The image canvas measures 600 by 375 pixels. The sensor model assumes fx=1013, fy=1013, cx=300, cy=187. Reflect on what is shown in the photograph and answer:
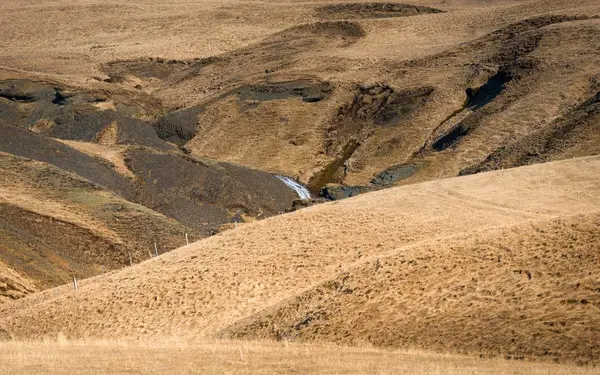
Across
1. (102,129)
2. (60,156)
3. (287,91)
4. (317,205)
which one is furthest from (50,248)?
(287,91)

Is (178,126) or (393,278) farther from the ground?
(393,278)

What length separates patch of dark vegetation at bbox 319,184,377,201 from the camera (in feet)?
184

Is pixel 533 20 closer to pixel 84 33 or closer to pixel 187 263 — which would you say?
pixel 187 263

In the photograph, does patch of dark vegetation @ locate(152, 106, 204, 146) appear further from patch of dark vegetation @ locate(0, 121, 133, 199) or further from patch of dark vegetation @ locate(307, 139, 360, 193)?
patch of dark vegetation @ locate(0, 121, 133, 199)

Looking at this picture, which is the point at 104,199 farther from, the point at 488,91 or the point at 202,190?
the point at 488,91

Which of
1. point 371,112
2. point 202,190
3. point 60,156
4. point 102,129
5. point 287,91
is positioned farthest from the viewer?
point 287,91

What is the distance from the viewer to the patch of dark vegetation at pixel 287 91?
78.6 meters

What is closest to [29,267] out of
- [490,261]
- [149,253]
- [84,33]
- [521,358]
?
[149,253]

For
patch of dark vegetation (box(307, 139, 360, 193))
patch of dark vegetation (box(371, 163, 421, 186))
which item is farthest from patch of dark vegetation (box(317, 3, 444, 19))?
patch of dark vegetation (box(371, 163, 421, 186))

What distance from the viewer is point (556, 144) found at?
177ft

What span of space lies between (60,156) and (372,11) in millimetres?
80996

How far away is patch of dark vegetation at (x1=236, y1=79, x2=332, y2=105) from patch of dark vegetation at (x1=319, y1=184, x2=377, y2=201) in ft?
66.9

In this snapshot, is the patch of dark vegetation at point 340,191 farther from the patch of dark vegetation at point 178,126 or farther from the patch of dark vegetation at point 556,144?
the patch of dark vegetation at point 178,126

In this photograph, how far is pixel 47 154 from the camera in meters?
50.8
